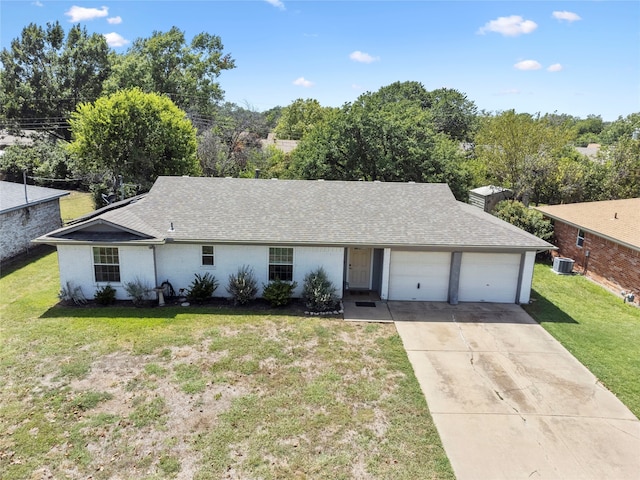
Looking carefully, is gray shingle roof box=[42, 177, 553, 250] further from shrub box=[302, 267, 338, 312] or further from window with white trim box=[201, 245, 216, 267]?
shrub box=[302, 267, 338, 312]

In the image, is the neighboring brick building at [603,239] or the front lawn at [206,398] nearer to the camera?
the front lawn at [206,398]

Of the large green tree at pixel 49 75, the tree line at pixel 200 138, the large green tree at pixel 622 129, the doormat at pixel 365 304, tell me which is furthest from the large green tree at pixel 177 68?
the large green tree at pixel 622 129

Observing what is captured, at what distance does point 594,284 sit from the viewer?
17797 millimetres

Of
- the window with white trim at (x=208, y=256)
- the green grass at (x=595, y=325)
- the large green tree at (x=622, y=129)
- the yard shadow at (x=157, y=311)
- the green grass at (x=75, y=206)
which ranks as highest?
the large green tree at (x=622, y=129)

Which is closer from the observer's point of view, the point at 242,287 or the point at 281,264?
the point at 242,287

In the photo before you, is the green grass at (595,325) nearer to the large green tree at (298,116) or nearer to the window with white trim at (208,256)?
the window with white trim at (208,256)

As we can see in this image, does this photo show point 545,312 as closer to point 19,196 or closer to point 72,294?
point 72,294

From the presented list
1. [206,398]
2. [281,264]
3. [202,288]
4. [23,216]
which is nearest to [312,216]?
[281,264]

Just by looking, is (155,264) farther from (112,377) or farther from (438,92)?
(438,92)

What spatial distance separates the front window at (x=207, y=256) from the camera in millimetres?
14648

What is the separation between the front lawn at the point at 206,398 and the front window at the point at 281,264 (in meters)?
1.90

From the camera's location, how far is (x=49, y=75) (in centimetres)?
3922

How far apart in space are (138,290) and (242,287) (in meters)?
3.47

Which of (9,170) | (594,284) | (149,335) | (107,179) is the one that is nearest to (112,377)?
(149,335)
